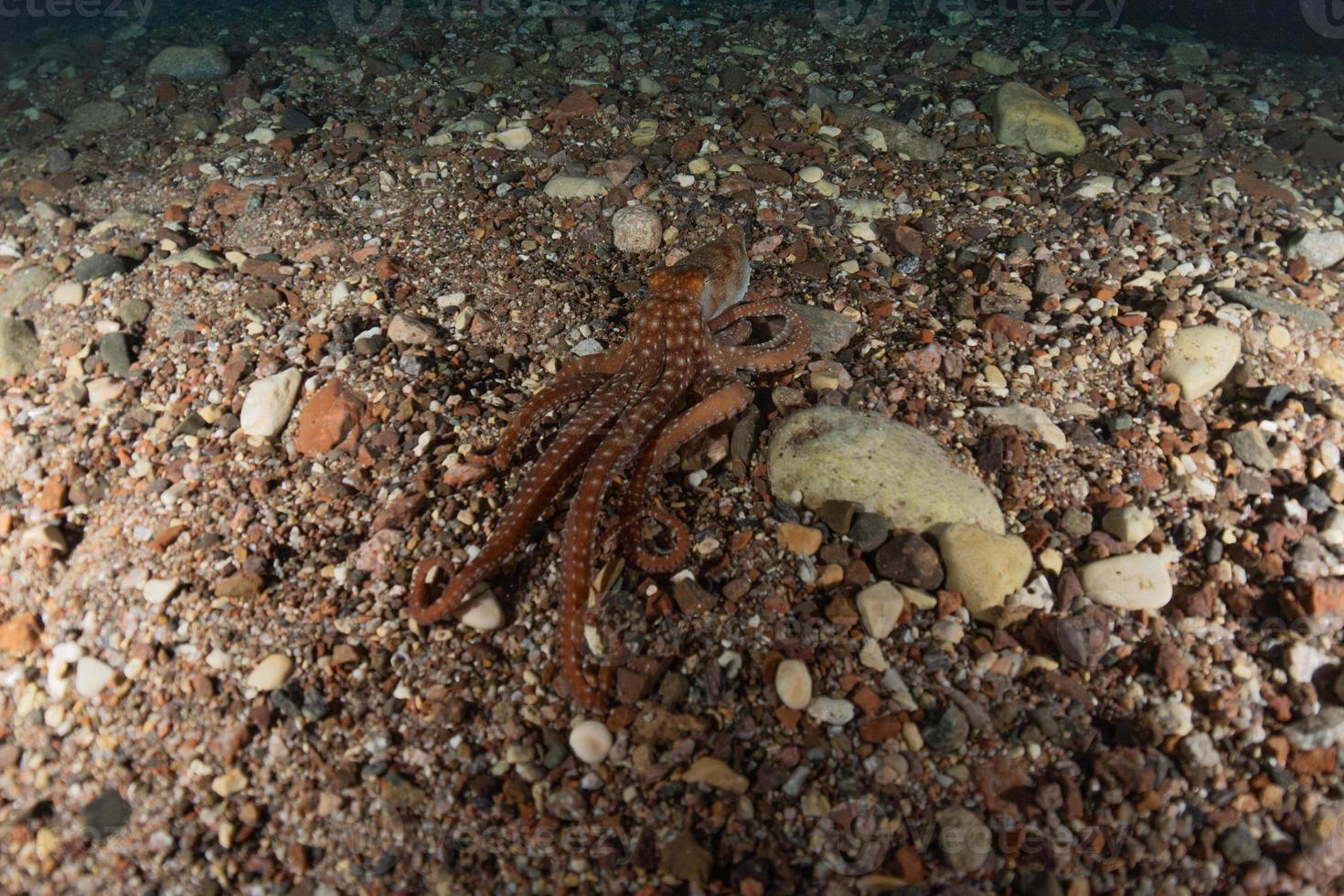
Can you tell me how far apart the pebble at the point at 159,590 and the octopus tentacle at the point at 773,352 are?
227cm

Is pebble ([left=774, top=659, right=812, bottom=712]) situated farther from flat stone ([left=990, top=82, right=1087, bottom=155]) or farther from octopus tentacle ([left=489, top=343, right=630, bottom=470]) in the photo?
flat stone ([left=990, top=82, right=1087, bottom=155])

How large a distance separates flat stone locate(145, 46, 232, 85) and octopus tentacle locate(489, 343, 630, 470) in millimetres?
4465

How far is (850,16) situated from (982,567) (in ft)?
17.8

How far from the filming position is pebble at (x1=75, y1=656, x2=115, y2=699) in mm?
2775

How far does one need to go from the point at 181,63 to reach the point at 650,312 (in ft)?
16.3

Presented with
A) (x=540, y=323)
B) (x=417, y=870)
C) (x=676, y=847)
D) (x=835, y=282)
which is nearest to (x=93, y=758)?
(x=417, y=870)

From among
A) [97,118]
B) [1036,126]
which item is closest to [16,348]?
[97,118]

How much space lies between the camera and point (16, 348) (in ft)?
12.6

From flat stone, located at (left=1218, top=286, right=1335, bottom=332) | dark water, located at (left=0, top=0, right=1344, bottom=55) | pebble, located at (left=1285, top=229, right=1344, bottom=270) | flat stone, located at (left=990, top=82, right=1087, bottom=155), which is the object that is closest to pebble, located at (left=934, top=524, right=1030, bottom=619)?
flat stone, located at (left=1218, top=286, right=1335, bottom=332)
